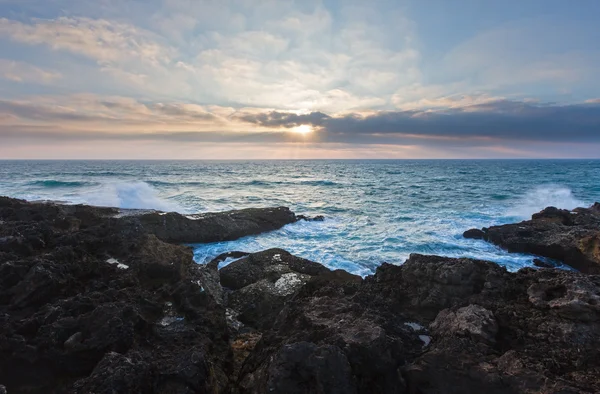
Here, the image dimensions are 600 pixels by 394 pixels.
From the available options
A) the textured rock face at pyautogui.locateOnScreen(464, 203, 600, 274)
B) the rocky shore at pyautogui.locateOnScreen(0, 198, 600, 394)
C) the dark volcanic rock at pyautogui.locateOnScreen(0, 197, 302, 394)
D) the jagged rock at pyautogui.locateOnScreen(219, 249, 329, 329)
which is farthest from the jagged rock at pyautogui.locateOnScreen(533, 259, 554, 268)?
the dark volcanic rock at pyautogui.locateOnScreen(0, 197, 302, 394)

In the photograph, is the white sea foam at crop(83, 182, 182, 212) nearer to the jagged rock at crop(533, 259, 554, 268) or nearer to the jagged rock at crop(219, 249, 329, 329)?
the jagged rock at crop(219, 249, 329, 329)

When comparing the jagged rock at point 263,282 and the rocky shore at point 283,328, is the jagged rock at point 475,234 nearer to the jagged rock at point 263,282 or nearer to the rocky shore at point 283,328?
the jagged rock at point 263,282

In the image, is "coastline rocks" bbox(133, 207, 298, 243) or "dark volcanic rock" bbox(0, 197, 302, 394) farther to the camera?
"coastline rocks" bbox(133, 207, 298, 243)

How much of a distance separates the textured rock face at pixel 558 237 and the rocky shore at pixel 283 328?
892 centimetres

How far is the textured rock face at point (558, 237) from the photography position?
42.5 feet

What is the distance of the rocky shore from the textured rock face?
892 centimetres

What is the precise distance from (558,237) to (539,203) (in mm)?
19848

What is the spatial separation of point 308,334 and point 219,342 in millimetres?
2066

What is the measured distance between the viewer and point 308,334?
4508 mm

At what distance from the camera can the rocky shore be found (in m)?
3.83

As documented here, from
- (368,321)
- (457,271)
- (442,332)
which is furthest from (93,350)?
(457,271)

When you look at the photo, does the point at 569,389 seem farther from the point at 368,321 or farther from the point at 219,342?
the point at 219,342

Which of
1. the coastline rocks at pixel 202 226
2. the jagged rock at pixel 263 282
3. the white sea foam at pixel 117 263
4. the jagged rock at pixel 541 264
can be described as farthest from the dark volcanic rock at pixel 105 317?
the jagged rock at pixel 541 264

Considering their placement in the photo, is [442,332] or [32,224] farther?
[32,224]
